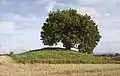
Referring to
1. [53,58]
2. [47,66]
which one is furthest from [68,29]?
[47,66]

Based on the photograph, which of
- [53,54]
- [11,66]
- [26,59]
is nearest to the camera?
[11,66]

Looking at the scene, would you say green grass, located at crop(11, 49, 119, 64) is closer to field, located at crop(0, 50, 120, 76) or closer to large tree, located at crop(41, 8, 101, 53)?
field, located at crop(0, 50, 120, 76)

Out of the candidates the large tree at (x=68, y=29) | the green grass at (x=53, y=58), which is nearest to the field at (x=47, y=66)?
the green grass at (x=53, y=58)

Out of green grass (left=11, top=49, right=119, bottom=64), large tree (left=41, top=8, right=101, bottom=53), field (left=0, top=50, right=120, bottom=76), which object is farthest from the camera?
large tree (left=41, top=8, right=101, bottom=53)

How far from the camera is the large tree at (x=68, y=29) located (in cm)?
6425

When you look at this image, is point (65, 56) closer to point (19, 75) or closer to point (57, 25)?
point (57, 25)

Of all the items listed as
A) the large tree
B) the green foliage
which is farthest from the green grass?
the large tree

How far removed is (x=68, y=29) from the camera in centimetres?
6494

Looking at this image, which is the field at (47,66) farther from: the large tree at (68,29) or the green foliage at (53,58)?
the large tree at (68,29)

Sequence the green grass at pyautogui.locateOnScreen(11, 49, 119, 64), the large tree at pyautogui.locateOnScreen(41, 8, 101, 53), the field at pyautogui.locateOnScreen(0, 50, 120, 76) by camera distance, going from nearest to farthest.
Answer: the field at pyautogui.locateOnScreen(0, 50, 120, 76) → the green grass at pyautogui.locateOnScreen(11, 49, 119, 64) → the large tree at pyautogui.locateOnScreen(41, 8, 101, 53)

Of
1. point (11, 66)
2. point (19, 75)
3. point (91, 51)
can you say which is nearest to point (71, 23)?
point (91, 51)

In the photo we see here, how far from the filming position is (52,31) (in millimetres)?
65188

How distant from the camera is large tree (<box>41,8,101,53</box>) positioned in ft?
211

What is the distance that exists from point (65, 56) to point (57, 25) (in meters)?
13.8
